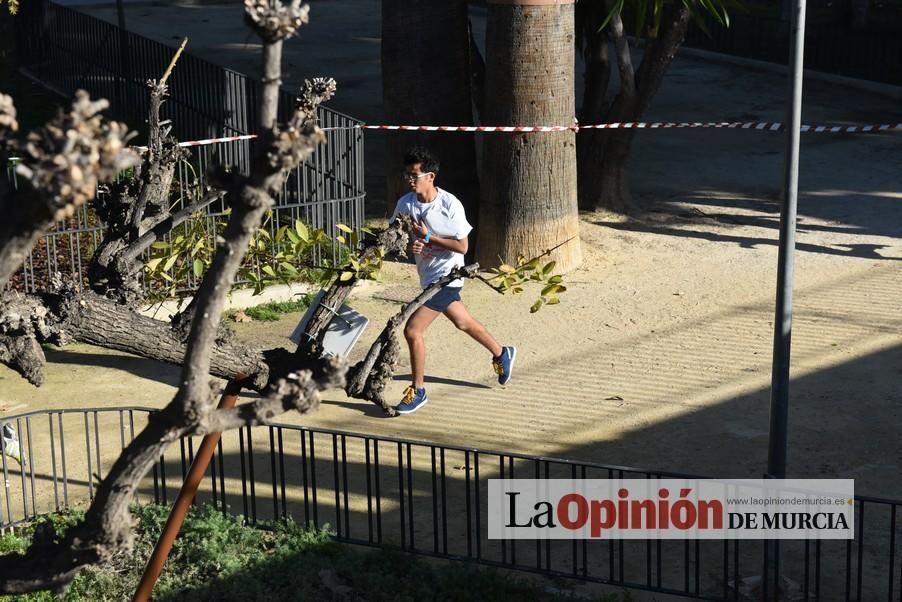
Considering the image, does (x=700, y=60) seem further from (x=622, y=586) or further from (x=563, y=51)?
(x=622, y=586)

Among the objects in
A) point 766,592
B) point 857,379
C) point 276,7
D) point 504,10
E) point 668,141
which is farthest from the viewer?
point 668,141

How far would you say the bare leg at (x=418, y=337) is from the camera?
8.87 meters

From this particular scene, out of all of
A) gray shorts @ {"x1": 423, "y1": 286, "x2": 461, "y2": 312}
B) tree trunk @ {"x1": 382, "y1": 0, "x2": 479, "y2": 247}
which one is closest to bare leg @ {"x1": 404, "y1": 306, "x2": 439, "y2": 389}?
gray shorts @ {"x1": 423, "y1": 286, "x2": 461, "y2": 312}

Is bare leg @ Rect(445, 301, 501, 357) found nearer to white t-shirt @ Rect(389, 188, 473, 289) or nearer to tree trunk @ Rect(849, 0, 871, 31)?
white t-shirt @ Rect(389, 188, 473, 289)

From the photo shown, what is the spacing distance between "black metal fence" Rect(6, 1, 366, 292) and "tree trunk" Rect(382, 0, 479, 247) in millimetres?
1142

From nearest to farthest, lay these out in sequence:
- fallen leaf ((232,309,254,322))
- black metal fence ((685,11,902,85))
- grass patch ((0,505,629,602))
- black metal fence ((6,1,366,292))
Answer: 1. grass patch ((0,505,629,602))
2. fallen leaf ((232,309,254,322))
3. black metal fence ((6,1,366,292))
4. black metal fence ((685,11,902,85))

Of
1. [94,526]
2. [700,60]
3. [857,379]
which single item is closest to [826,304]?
[857,379]

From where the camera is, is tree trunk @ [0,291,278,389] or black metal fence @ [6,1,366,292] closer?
tree trunk @ [0,291,278,389]

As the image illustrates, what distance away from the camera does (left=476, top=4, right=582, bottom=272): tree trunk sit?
12.0 m

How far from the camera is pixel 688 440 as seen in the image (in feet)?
27.9

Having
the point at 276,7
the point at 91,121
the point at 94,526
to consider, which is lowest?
the point at 94,526

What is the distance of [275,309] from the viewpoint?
11383 millimetres

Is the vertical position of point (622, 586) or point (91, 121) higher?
point (91, 121)

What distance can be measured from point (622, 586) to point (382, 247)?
2.12m
